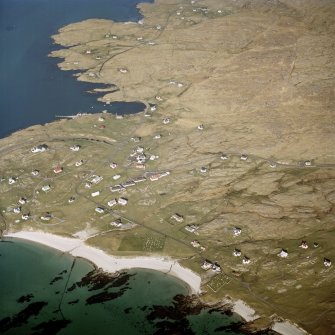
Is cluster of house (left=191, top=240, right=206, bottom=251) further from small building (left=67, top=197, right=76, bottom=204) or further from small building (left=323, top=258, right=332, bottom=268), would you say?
small building (left=67, top=197, right=76, bottom=204)

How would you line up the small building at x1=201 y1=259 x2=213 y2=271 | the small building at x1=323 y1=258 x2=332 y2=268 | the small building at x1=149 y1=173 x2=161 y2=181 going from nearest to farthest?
the small building at x1=323 y1=258 x2=332 y2=268, the small building at x1=201 y1=259 x2=213 y2=271, the small building at x1=149 y1=173 x2=161 y2=181

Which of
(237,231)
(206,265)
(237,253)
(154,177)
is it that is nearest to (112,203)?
(154,177)

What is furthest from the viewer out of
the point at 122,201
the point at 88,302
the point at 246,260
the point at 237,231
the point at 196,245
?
the point at 122,201

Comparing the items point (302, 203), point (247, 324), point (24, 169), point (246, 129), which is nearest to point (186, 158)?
point (246, 129)

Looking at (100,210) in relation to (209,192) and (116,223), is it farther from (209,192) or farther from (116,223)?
(209,192)

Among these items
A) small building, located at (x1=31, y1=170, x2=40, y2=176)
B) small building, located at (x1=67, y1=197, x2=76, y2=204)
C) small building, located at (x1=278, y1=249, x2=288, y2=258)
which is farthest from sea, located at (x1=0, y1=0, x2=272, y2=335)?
small building, located at (x1=31, y1=170, x2=40, y2=176)

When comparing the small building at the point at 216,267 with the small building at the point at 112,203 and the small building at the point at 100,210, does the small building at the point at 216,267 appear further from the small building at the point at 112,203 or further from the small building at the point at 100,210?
the small building at the point at 100,210
